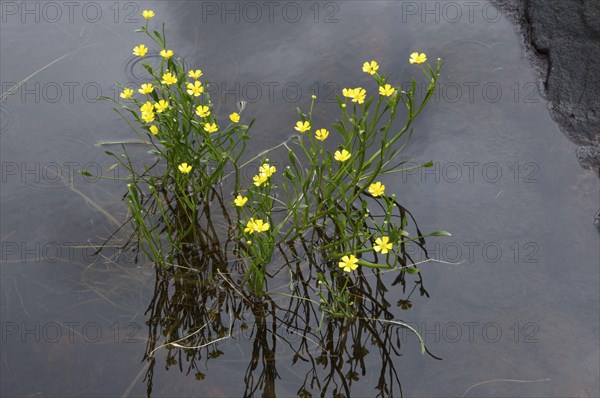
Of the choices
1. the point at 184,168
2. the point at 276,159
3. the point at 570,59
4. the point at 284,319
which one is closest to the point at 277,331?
the point at 284,319

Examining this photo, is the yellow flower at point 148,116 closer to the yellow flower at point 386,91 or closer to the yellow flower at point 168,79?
the yellow flower at point 168,79

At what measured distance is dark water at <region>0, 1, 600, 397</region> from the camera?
3.09 meters

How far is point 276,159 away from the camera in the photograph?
3775mm

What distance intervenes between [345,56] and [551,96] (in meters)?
1.10

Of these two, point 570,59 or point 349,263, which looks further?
point 570,59

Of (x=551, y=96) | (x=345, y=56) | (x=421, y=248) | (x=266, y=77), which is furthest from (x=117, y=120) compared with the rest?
(x=551, y=96)

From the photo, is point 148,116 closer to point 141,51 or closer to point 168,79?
point 168,79

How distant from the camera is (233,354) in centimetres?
312

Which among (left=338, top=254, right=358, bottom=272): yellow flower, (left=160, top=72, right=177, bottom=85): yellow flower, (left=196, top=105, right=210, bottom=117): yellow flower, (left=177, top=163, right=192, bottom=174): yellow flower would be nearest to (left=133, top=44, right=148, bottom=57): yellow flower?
(left=160, top=72, right=177, bottom=85): yellow flower

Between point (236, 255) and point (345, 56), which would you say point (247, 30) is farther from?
point (236, 255)

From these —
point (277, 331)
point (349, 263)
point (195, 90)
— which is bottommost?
point (277, 331)

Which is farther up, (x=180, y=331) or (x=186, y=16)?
(x=186, y=16)

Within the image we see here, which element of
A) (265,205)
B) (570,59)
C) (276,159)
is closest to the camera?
(265,205)

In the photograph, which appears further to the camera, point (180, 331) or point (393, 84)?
point (393, 84)
